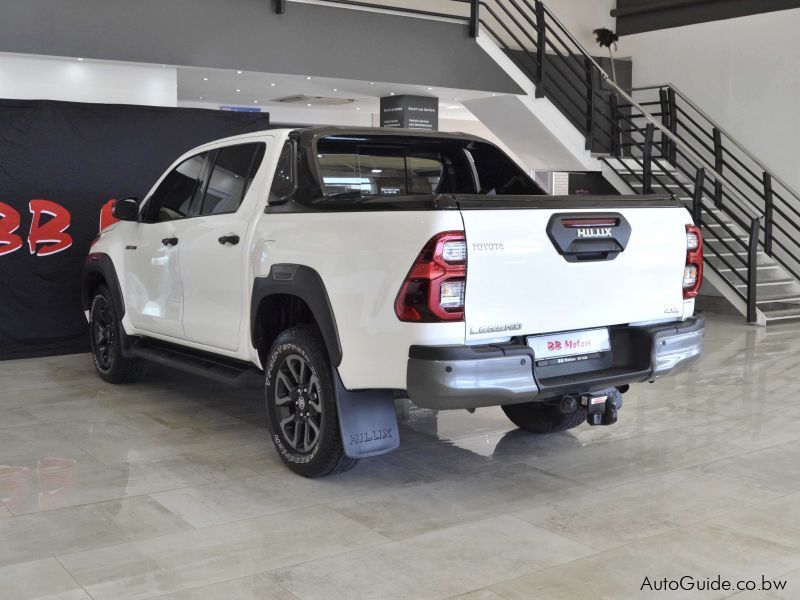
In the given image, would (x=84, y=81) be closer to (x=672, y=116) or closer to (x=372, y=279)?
(x=372, y=279)

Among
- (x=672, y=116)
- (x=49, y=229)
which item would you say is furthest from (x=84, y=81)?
(x=672, y=116)

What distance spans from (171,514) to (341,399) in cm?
86

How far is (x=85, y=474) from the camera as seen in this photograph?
4555 mm

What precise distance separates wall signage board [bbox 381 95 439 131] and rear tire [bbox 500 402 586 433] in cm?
1001

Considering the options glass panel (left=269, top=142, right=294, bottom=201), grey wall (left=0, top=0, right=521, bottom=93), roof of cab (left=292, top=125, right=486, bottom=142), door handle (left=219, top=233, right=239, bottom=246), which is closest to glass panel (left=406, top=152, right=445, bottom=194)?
roof of cab (left=292, top=125, right=486, bottom=142)

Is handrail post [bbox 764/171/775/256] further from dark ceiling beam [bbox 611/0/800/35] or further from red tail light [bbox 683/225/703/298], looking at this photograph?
red tail light [bbox 683/225/703/298]

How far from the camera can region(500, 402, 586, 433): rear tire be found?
17.1 ft

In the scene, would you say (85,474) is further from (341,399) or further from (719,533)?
(719,533)

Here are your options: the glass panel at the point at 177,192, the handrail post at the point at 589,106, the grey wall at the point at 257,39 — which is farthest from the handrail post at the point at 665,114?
the glass panel at the point at 177,192

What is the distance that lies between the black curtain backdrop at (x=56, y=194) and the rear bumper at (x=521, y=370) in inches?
210

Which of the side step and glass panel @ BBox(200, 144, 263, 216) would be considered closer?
the side step

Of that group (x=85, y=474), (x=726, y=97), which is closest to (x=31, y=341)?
(x=85, y=474)

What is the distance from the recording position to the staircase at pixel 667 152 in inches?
456

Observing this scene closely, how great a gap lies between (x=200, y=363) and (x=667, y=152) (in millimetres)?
10443
